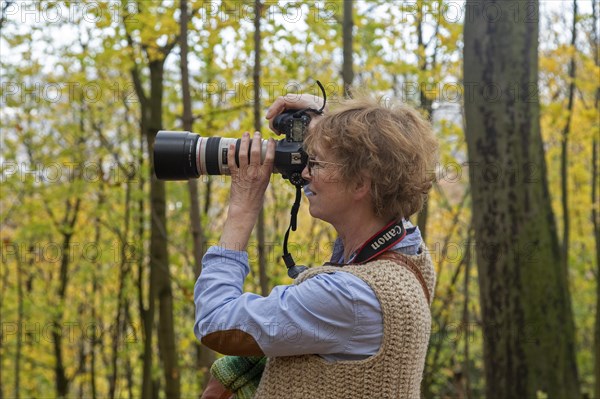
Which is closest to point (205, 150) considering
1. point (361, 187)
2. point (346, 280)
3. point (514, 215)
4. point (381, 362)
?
point (361, 187)

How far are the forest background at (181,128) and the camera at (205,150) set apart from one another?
5.26ft

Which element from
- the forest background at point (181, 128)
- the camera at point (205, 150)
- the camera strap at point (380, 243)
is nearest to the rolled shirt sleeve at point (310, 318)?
the camera strap at point (380, 243)

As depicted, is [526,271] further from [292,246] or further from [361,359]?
[361,359]

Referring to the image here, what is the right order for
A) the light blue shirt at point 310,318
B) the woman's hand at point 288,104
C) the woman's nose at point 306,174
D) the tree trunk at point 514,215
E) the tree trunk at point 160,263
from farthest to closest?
the tree trunk at point 160,263 → the tree trunk at point 514,215 → the woman's hand at point 288,104 → the woman's nose at point 306,174 → the light blue shirt at point 310,318

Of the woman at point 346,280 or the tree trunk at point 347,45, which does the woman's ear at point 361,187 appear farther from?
the tree trunk at point 347,45

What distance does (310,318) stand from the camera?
158 centimetres

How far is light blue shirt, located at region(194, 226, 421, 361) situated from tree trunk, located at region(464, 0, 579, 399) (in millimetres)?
2559

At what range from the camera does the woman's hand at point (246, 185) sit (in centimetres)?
177

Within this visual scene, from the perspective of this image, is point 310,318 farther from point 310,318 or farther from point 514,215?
point 514,215

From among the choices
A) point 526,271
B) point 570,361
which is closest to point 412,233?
point 526,271

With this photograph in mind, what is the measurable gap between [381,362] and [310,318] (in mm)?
194

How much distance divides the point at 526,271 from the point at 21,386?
39.8 feet

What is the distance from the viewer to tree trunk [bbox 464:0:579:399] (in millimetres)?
3922

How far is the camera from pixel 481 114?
4008 mm
